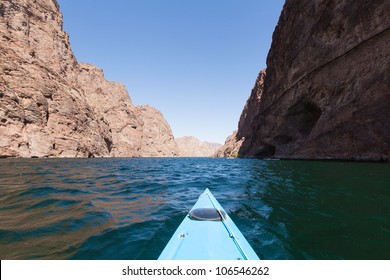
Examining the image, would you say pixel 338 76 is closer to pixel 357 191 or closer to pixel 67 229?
pixel 357 191

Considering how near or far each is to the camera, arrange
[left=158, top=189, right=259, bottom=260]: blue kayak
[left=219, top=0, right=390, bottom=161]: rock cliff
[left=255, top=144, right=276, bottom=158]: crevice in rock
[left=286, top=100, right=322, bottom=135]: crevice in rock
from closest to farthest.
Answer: [left=158, top=189, right=259, bottom=260]: blue kayak < [left=219, top=0, right=390, bottom=161]: rock cliff < [left=286, top=100, right=322, bottom=135]: crevice in rock < [left=255, top=144, right=276, bottom=158]: crevice in rock

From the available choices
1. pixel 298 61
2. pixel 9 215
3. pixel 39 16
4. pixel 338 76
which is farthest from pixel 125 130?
pixel 9 215

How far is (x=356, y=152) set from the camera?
2305 cm

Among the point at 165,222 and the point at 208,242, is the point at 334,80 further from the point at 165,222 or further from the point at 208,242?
the point at 208,242

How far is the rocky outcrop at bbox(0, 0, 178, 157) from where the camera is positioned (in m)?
38.9

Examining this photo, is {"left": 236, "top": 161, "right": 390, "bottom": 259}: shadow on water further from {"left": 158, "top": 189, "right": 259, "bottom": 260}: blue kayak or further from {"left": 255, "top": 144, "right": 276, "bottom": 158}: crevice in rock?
{"left": 255, "top": 144, "right": 276, "bottom": 158}: crevice in rock

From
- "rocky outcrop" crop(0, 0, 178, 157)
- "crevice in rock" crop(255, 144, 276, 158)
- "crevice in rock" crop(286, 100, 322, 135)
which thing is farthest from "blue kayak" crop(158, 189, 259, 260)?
"crevice in rock" crop(255, 144, 276, 158)

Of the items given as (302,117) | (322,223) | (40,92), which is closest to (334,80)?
(302,117)

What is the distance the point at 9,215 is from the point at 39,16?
233 ft

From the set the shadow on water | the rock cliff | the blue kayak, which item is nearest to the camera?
the blue kayak

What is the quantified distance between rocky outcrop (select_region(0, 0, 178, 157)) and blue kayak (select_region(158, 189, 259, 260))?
44.9 meters
